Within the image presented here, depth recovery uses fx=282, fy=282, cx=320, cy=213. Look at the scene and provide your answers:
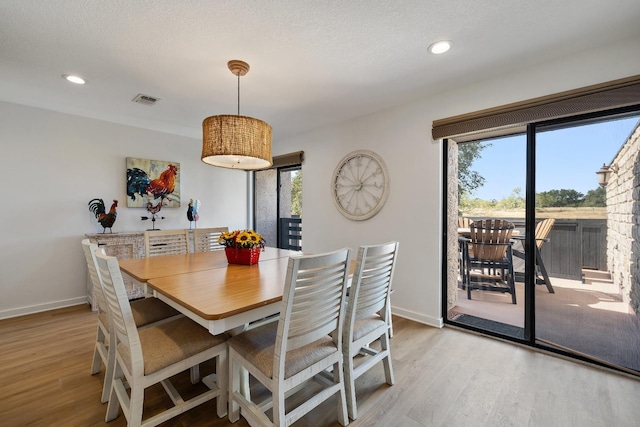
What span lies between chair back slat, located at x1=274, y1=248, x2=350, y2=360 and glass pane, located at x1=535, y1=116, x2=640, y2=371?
2031 mm

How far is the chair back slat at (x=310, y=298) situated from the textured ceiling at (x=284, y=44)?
152 centimetres

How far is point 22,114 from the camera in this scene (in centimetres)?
312

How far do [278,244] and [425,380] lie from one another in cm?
337

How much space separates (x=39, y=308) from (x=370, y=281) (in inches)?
154

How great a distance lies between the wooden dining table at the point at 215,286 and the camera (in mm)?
1286

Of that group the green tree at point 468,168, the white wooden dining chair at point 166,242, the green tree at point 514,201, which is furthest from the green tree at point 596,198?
the white wooden dining chair at point 166,242

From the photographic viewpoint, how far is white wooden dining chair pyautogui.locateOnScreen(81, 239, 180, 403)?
5.44ft

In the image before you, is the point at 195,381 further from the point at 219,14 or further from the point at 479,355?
the point at 219,14


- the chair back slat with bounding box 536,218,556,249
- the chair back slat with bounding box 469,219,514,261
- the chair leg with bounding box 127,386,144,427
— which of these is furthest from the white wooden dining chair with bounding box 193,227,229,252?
the chair back slat with bounding box 536,218,556,249

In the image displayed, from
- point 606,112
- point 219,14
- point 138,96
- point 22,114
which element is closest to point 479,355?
point 606,112

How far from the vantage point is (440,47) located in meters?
2.08

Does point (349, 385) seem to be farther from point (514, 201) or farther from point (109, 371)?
point (514, 201)

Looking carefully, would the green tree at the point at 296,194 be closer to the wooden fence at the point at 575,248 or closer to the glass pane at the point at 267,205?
the glass pane at the point at 267,205

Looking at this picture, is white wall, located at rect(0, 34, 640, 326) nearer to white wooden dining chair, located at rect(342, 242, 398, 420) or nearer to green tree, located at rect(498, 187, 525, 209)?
green tree, located at rect(498, 187, 525, 209)
